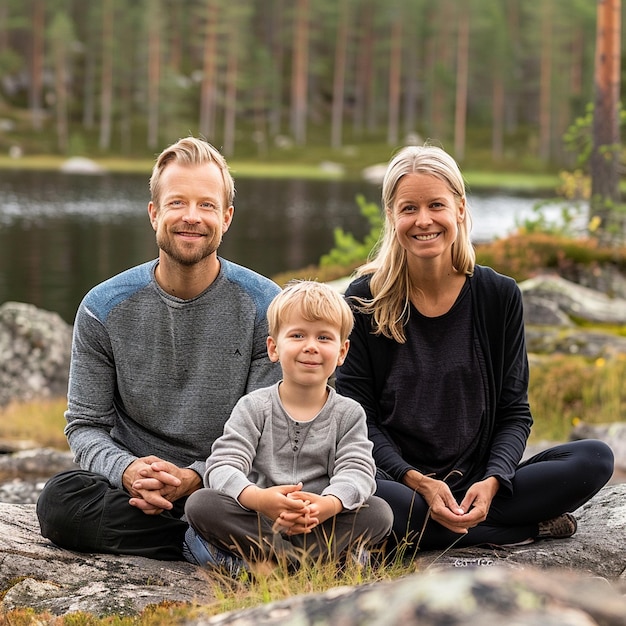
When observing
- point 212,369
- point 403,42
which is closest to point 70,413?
point 212,369

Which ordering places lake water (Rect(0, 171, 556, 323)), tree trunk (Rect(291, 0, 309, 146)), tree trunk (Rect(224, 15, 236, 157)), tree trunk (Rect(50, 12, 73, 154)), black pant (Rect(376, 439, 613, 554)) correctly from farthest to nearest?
tree trunk (Rect(291, 0, 309, 146)) < tree trunk (Rect(224, 15, 236, 157)) < tree trunk (Rect(50, 12, 73, 154)) < lake water (Rect(0, 171, 556, 323)) < black pant (Rect(376, 439, 613, 554))

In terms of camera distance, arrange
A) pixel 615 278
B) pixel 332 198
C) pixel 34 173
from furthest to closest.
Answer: pixel 34 173
pixel 332 198
pixel 615 278

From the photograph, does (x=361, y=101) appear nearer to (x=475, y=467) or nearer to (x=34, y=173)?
(x=34, y=173)

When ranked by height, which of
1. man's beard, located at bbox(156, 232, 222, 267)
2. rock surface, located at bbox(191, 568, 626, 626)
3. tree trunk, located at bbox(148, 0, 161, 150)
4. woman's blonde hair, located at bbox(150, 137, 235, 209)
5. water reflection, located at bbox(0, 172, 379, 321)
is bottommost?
water reflection, located at bbox(0, 172, 379, 321)

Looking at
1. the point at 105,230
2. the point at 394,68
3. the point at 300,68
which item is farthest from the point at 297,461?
the point at 394,68

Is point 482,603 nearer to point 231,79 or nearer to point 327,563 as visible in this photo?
point 327,563

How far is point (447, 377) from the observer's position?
425 centimetres

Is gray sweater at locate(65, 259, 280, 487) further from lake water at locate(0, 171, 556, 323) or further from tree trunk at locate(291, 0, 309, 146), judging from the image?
tree trunk at locate(291, 0, 309, 146)

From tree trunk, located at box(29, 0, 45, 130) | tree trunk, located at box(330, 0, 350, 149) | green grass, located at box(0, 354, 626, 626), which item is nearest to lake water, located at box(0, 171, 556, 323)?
green grass, located at box(0, 354, 626, 626)

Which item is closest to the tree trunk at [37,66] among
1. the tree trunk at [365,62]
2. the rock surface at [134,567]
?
the tree trunk at [365,62]

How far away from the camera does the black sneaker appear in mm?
3719

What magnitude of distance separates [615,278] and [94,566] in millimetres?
9967

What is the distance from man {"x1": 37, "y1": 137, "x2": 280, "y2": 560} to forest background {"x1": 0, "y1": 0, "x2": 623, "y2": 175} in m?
56.0

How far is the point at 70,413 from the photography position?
418cm
